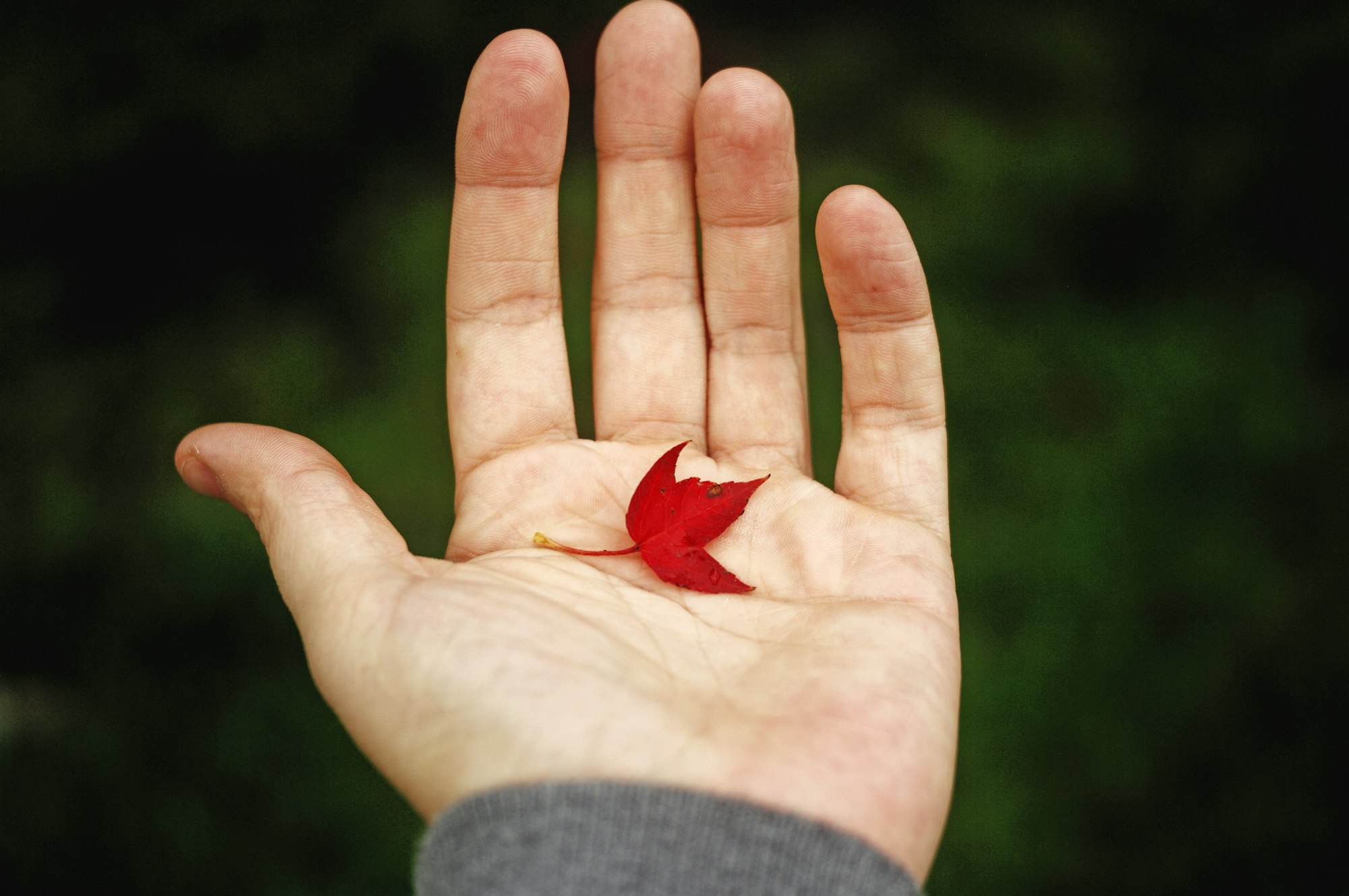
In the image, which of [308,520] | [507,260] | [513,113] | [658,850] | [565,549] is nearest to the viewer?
[658,850]

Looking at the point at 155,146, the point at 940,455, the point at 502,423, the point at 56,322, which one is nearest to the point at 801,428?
the point at 940,455

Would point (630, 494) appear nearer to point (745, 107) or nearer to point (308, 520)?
point (308, 520)

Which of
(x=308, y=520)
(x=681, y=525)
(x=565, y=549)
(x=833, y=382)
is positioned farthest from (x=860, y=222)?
(x=308, y=520)

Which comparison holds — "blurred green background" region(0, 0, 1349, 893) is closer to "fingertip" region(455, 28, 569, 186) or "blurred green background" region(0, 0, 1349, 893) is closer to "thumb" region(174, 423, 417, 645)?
"fingertip" region(455, 28, 569, 186)

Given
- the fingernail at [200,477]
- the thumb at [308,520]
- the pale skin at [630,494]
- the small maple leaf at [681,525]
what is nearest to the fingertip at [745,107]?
the pale skin at [630,494]

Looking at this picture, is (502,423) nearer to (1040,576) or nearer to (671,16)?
(671,16)

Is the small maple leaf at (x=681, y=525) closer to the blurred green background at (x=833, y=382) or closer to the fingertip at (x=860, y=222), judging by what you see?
the fingertip at (x=860, y=222)

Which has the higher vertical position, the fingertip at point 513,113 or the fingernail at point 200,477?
the fingertip at point 513,113
